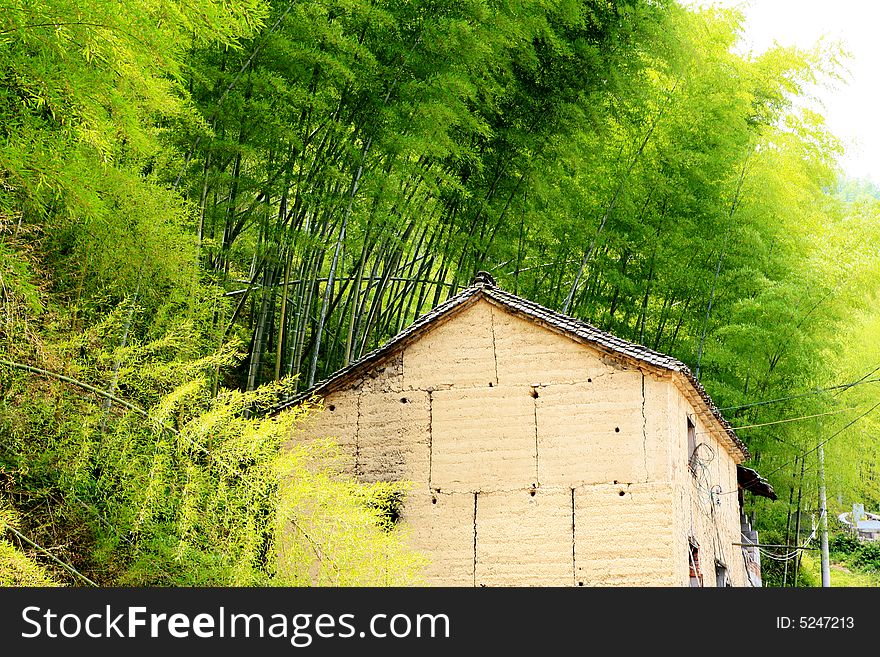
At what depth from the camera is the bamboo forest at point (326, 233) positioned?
19.7 feet

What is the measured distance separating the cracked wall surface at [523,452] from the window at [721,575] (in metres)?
1.54

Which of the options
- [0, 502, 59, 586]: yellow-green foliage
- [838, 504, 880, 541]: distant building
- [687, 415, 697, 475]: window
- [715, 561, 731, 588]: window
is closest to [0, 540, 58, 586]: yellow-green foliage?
[0, 502, 59, 586]: yellow-green foliage

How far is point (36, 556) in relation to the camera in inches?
237

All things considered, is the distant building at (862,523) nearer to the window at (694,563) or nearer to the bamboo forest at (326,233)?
the bamboo forest at (326,233)

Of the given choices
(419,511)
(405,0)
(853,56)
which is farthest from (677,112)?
(419,511)

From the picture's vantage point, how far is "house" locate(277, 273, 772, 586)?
334 inches

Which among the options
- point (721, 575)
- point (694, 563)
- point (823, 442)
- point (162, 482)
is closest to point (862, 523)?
point (823, 442)

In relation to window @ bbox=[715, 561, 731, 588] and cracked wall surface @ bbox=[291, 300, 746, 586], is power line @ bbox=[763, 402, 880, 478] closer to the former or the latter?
window @ bbox=[715, 561, 731, 588]

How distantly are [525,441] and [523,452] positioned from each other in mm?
96

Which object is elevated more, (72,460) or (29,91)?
(29,91)

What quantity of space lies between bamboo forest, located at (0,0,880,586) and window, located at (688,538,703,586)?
2.43 metres

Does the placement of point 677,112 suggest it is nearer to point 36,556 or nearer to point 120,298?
point 120,298

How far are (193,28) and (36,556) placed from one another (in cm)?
320

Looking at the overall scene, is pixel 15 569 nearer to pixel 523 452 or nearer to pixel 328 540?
pixel 328 540
